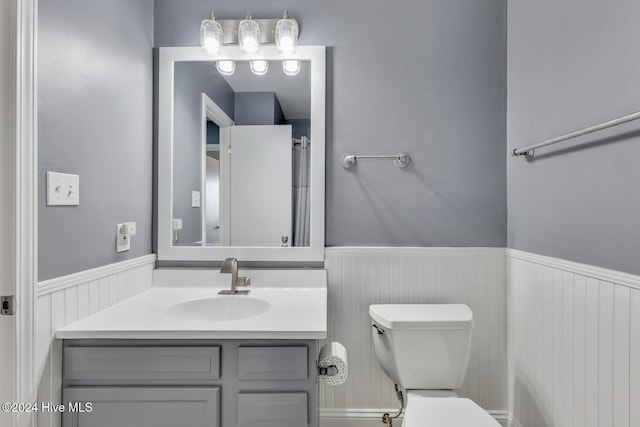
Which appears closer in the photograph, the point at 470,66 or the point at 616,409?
the point at 616,409

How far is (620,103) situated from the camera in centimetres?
106

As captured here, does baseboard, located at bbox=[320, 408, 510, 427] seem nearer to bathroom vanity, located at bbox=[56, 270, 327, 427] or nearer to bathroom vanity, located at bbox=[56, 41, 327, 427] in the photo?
bathroom vanity, located at bbox=[56, 41, 327, 427]

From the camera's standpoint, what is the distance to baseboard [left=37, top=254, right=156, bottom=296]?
42.1 inches

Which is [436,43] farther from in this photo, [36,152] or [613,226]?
[36,152]

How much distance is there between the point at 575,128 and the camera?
1.25 metres

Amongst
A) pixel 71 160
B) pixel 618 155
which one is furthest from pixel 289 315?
pixel 618 155

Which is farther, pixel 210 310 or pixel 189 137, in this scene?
pixel 189 137

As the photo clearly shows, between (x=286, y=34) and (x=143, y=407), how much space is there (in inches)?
61.9

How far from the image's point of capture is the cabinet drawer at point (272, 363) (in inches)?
42.7

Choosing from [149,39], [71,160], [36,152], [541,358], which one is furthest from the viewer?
[149,39]

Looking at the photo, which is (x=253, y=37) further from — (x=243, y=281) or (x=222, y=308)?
(x=222, y=308)

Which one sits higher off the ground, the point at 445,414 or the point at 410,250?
the point at 410,250

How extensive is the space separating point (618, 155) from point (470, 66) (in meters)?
0.88

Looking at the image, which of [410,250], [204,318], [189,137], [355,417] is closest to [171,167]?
[189,137]
